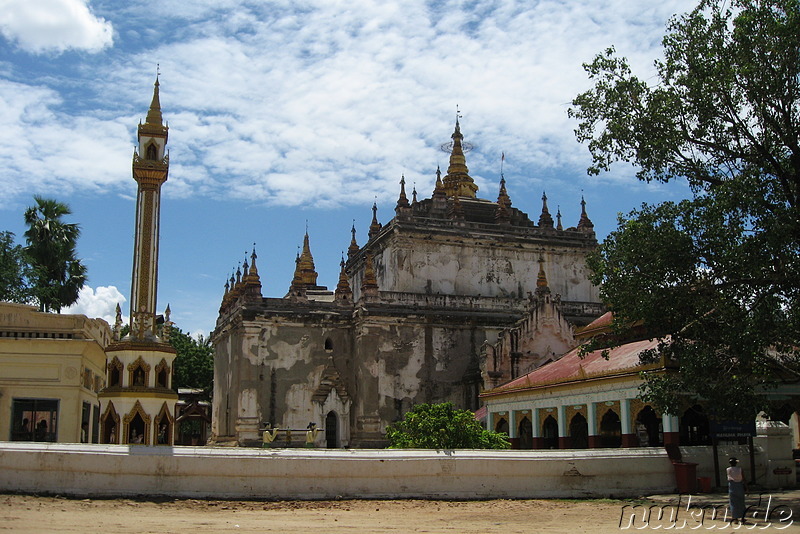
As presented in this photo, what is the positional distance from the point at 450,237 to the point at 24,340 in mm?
22060

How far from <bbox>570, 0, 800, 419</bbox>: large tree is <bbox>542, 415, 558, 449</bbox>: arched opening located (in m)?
9.75

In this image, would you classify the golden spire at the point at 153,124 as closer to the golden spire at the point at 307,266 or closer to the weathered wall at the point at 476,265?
the weathered wall at the point at 476,265

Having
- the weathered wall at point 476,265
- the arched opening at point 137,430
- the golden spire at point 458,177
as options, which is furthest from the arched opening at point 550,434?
the golden spire at point 458,177

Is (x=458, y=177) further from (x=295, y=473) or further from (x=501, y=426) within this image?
(x=295, y=473)

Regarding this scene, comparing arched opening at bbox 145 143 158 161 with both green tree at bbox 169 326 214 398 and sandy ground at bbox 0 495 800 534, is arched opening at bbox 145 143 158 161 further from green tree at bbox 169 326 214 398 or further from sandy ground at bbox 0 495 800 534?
green tree at bbox 169 326 214 398

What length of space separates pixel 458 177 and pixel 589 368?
88.3 ft

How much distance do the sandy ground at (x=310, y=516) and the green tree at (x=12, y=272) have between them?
23.9m

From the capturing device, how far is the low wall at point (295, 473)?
16.6m

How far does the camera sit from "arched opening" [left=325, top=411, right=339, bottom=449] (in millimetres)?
40906

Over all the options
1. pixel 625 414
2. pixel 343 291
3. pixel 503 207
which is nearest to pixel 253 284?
pixel 343 291

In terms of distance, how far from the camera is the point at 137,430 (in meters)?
21.8

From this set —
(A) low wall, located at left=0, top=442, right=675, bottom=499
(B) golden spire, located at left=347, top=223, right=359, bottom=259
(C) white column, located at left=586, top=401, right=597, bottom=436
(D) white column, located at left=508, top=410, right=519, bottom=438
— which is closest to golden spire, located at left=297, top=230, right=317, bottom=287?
(B) golden spire, located at left=347, top=223, right=359, bottom=259

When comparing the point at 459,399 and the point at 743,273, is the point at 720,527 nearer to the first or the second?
the point at 743,273

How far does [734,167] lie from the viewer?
789 inches
